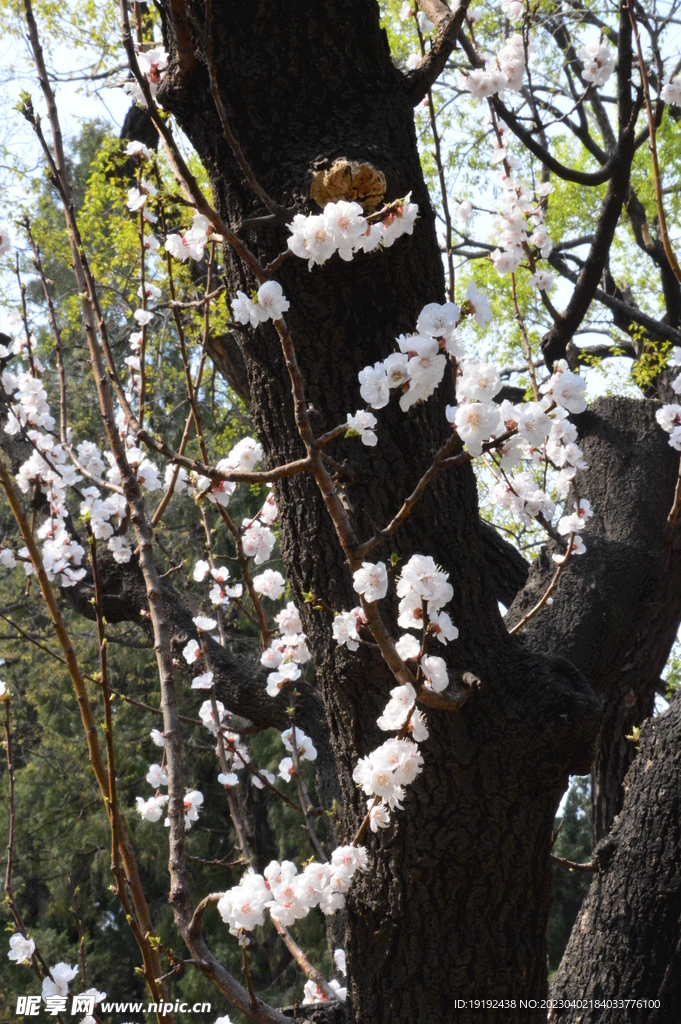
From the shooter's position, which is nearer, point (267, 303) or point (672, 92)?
point (267, 303)

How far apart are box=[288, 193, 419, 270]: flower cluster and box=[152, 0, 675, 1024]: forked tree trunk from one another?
165 millimetres

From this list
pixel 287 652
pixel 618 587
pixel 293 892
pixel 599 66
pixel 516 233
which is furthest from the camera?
pixel 599 66

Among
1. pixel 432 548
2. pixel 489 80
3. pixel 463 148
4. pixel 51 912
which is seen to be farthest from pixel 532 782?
pixel 51 912

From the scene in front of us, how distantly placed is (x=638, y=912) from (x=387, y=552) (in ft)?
3.79

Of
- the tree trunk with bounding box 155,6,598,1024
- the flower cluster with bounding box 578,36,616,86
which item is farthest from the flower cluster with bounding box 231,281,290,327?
the flower cluster with bounding box 578,36,616,86

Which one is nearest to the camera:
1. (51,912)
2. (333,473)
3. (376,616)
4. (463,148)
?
(376,616)

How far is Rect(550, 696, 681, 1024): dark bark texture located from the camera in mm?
1858

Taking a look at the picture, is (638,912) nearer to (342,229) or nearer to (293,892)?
(293,892)

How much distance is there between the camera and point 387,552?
4.59 feet

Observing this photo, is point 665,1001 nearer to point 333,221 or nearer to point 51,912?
point 333,221

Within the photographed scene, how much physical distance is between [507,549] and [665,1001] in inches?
65.9

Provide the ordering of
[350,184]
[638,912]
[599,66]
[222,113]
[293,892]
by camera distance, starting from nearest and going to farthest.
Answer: [222,113] → [350,184] → [293,892] → [638,912] → [599,66]

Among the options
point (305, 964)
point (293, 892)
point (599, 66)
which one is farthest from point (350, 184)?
point (599, 66)

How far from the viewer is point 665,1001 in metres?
1.84
